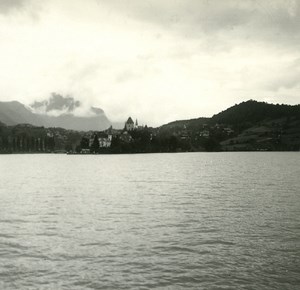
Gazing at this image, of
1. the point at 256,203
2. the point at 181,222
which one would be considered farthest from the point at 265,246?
the point at 256,203

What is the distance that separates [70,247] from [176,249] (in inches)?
352

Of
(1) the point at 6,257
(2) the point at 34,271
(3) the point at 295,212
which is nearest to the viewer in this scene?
(2) the point at 34,271

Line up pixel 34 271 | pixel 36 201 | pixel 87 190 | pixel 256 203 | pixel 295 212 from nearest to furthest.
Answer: pixel 34 271 < pixel 295 212 < pixel 256 203 < pixel 36 201 < pixel 87 190

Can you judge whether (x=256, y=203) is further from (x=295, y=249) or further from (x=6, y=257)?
(x=6, y=257)

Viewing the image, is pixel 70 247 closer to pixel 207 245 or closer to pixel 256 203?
pixel 207 245

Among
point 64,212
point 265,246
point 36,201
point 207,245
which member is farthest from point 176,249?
point 36,201

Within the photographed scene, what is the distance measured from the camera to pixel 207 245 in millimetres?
33625

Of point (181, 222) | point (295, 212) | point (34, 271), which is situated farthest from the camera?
point (295, 212)

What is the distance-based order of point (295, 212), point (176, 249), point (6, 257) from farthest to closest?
point (295, 212) < point (176, 249) < point (6, 257)

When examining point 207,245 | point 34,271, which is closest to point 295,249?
point 207,245

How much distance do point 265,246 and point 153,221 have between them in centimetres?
1477

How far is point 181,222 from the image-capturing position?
43531 mm

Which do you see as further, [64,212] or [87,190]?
[87,190]

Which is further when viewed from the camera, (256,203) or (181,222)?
(256,203)
